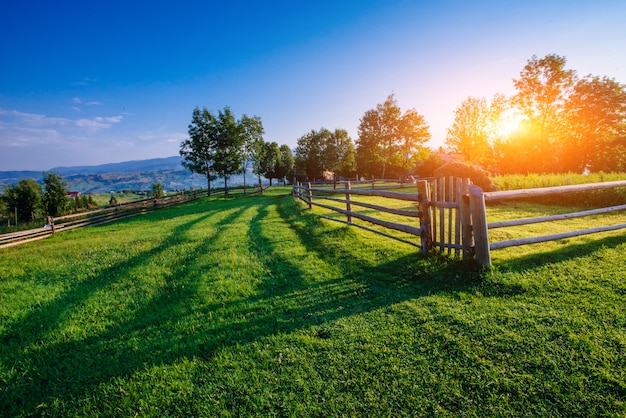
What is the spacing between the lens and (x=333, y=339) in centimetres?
335

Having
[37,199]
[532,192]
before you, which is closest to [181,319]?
[532,192]

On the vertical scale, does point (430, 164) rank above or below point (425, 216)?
above

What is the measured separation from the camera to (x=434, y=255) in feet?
18.7

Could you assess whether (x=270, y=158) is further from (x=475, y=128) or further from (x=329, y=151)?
(x=475, y=128)

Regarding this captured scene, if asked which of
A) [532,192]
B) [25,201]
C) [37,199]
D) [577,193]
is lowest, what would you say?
[577,193]

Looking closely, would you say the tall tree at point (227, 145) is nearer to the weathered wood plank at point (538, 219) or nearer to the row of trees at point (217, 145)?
the row of trees at point (217, 145)

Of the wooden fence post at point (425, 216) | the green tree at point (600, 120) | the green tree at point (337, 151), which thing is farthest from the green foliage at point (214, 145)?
the green tree at point (600, 120)

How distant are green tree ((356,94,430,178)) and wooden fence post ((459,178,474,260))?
1428 inches

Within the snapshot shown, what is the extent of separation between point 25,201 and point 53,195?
9600mm

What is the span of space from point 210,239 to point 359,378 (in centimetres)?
780

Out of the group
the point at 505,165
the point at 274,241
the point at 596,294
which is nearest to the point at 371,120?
the point at 505,165

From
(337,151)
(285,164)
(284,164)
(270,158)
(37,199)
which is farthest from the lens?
(285,164)

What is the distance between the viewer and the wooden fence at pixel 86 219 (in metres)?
14.1

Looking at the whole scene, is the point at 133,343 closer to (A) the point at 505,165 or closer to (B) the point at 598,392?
(B) the point at 598,392
